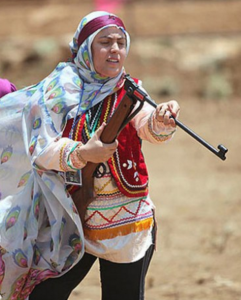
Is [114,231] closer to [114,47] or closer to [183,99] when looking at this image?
[114,47]

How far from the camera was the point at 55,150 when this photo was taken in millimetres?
3496

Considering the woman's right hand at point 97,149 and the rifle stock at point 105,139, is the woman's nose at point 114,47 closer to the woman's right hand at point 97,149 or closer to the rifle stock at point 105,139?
the rifle stock at point 105,139

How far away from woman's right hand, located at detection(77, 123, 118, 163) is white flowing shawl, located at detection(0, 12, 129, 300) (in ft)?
0.66

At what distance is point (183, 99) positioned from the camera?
53.4 ft

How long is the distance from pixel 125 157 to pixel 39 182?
42 cm

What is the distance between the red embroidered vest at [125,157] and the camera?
12.0 feet

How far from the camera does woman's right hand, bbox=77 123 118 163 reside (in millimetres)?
3398

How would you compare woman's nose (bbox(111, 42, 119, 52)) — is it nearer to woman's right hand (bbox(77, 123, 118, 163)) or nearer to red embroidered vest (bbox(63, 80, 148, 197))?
red embroidered vest (bbox(63, 80, 148, 197))

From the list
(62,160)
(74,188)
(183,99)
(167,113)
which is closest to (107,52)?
(167,113)

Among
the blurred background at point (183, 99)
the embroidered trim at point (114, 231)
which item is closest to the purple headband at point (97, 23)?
the embroidered trim at point (114, 231)

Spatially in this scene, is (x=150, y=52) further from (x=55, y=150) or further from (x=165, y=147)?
(x=55, y=150)

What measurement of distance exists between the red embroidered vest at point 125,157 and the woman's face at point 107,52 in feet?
0.43

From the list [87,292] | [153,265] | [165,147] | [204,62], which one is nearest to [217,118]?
[165,147]

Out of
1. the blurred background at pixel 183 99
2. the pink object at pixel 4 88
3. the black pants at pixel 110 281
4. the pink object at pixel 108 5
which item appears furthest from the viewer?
the pink object at pixel 108 5
